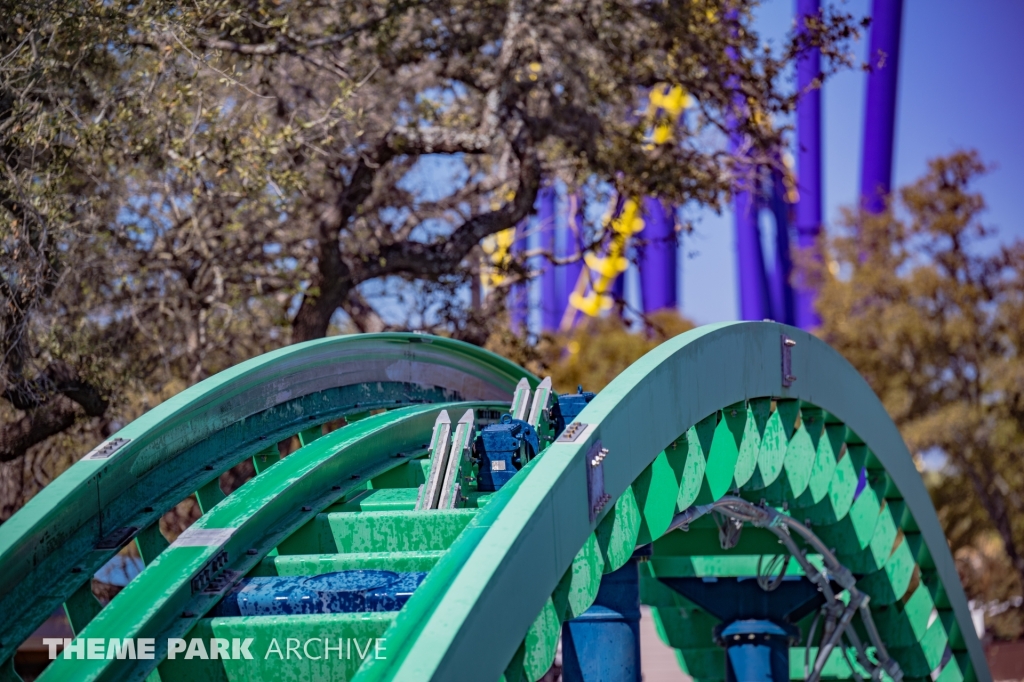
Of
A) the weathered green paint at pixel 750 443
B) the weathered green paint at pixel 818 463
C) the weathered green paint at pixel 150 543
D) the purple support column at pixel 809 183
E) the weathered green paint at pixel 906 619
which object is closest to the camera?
the weathered green paint at pixel 150 543

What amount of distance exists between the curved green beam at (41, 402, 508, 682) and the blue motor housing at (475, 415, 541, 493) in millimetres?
430

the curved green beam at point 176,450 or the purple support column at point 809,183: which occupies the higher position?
the purple support column at point 809,183

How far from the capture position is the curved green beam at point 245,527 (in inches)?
125

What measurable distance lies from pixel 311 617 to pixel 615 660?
2.88 m

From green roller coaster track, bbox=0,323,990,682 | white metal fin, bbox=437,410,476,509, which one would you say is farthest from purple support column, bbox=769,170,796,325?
white metal fin, bbox=437,410,476,509

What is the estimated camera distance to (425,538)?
3.97 m

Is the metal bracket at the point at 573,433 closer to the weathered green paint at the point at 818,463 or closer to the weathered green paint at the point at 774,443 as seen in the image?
the weathered green paint at the point at 774,443

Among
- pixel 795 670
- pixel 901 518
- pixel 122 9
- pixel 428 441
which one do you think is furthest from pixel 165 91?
pixel 795 670

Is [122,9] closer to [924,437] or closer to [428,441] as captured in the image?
[428,441]

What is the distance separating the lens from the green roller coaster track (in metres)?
3.09

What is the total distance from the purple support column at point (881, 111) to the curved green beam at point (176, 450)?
58.9ft

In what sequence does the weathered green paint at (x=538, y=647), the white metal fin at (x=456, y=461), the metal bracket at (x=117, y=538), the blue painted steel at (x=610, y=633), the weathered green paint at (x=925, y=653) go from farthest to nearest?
the weathered green paint at (x=925, y=653)
the blue painted steel at (x=610, y=633)
the white metal fin at (x=456, y=461)
the metal bracket at (x=117, y=538)
the weathered green paint at (x=538, y=647)

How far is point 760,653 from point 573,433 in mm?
4868

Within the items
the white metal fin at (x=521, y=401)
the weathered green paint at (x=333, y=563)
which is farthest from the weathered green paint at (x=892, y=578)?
the weathered green paint at (x=333, y=563)
